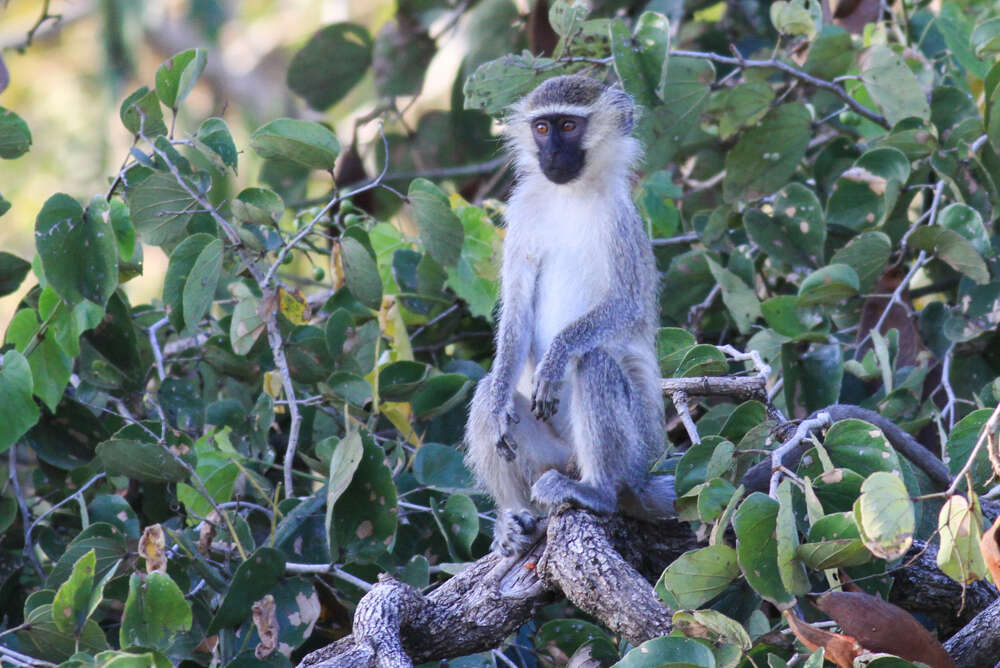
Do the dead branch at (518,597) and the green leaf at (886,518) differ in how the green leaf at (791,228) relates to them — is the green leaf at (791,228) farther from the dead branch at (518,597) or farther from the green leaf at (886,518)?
the green leaf at (886,518)

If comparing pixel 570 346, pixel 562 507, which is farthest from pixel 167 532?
pixel 570 346

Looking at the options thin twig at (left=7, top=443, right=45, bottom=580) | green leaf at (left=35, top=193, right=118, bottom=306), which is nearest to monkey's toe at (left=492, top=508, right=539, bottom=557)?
green leaf at (left=35, top=193, right=118, bottom=306)

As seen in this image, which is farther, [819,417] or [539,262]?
[539,262]

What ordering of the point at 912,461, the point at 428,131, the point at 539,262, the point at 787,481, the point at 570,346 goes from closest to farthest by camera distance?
the point at 787,481
the point at 912,461
the point at 570,346
the point at 539,262
the point at 428,131

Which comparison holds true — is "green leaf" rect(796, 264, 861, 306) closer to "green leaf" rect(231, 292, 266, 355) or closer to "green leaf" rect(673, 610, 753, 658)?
"green leaf" rect(673, 610, 753, 658)

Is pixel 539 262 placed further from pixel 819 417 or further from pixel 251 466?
pixel 819 417

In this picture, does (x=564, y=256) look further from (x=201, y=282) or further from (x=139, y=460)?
(x=139, y=460)

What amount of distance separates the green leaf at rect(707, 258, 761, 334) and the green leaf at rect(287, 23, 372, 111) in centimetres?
346

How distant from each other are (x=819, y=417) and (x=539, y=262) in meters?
2.06

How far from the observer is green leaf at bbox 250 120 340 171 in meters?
4.54

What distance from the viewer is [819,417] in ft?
11.4

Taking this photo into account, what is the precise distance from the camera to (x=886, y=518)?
265 centimetres

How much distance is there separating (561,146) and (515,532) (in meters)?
1.94

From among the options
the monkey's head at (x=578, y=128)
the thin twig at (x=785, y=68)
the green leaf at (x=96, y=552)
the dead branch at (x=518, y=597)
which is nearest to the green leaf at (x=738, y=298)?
→ the monkey's head at (x=578, y=128)
